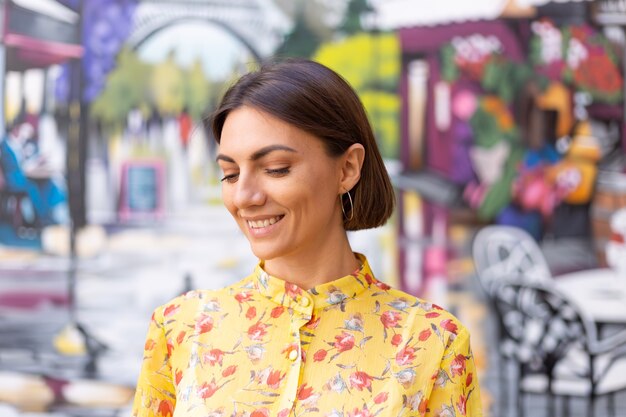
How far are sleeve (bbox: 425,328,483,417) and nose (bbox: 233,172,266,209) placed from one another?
0.42 metres

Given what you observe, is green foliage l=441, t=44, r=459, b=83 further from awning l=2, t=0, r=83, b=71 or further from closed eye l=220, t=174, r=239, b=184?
closed eye l=220, t=174, r=239, b=184

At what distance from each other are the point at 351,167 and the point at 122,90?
2.76 meters

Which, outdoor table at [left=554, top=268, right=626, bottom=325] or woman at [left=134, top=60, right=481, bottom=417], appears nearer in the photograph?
woman at [left=134, top=60, right=481, bottom=417]

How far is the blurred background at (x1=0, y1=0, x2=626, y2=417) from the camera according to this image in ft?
13.9

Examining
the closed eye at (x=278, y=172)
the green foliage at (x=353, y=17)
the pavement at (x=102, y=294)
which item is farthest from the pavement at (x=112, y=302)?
the closed eye at (x=278, y=172)

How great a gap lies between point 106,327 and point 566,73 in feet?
7.65

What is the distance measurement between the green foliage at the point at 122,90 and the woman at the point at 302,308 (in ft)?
8.63

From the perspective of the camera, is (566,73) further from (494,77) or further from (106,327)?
(106,327)

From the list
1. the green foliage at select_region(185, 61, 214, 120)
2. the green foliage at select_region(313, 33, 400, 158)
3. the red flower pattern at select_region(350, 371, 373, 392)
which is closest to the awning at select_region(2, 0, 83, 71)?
the green foliage at select_region(185, 61, 214, 120)

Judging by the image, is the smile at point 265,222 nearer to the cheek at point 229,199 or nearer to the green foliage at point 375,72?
the cheek at point 229,199

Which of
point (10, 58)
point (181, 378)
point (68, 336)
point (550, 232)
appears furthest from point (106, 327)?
point (181, 378)

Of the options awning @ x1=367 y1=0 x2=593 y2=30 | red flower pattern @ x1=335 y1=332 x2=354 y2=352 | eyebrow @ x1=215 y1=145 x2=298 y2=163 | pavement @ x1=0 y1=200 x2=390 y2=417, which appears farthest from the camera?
awning @ x1=367 y1=0 x2=593 y2=30

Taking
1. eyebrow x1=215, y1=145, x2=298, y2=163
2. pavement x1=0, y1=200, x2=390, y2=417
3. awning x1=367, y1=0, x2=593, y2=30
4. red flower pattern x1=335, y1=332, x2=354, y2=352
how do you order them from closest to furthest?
1. eyebrow x1=215, y1=145, x2=298, y2=163
2. red flower pattern x1=335, y1=332, x2=354, y2=352
3. pavement x1=0, y1=200, x2=390, y2=417
4. awning x1=367, y1=0, x2=593, y2=30

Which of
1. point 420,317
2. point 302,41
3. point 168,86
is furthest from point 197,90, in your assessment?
point 420,317
